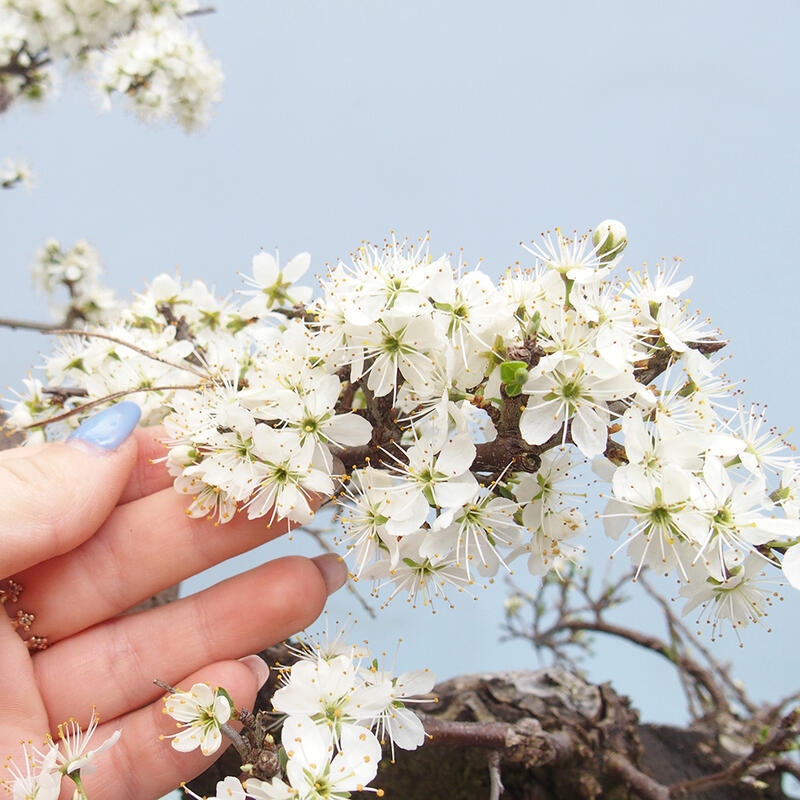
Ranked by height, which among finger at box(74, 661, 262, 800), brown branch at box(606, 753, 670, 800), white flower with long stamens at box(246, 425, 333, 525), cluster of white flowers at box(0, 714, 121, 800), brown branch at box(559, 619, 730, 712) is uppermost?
white flower with long stamens at box(246, 425, 333, 525)

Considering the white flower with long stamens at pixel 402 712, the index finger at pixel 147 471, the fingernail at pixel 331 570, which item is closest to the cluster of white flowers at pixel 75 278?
the index finger at pixel 147 471

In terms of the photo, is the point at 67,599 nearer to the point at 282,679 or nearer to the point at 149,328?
the point at 282,679

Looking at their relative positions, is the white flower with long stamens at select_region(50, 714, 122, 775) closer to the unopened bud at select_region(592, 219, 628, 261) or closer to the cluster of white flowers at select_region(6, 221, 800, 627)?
the cluster of white flowers at select_region(6, 221, 800, 627)

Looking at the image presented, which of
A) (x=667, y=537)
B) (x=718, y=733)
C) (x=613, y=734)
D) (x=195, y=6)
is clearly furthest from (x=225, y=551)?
(x=195, y=6)

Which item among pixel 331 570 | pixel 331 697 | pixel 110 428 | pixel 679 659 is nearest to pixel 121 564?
pixel 110 428

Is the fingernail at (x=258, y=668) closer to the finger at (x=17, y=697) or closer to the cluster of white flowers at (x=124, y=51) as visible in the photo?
the finger at (x=17, y=697)

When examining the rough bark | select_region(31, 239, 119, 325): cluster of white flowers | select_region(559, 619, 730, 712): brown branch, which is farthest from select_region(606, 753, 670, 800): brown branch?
select_region(31, 239, 119, 325): cluster of white flowers
